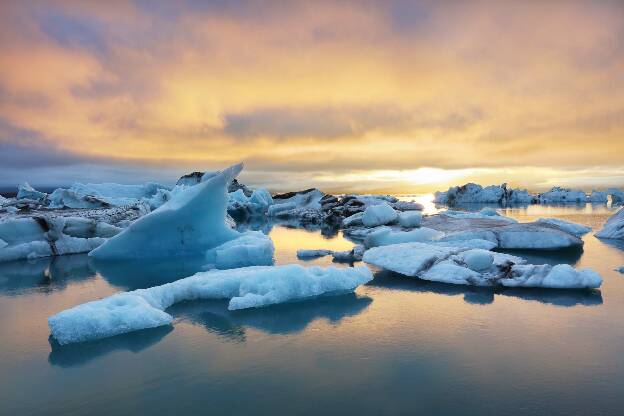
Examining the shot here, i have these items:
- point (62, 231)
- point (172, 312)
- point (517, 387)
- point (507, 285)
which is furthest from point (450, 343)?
point (62, 231)

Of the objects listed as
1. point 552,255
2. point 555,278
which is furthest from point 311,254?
point 552,255

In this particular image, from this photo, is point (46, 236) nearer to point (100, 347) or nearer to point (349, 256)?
point (349, 256)

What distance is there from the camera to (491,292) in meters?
8.51

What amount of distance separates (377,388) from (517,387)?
4.95 ft

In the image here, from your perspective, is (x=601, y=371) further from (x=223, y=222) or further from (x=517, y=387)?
(x=223, y=222)

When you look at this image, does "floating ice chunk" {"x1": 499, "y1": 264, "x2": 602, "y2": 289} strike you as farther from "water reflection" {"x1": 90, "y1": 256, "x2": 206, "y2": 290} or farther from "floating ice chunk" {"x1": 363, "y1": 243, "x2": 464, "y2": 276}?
"water reflection" {"x1": 90, "y1": 256, "x2": 206, "y2": 290}

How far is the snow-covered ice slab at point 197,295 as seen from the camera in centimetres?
598

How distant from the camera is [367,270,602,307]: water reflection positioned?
784 cm

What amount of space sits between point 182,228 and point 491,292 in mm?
9428

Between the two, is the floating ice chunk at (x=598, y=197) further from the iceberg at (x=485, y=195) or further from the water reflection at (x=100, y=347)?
the water reflection at (x=100, y=347)

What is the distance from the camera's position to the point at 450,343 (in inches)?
227

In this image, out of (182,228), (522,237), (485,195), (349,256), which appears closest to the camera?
(349,256)

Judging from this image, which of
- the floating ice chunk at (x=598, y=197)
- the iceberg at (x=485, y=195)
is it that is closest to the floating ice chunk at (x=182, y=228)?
the iceberg at (x=485, y=195)

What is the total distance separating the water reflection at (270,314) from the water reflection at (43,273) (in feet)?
14.2
